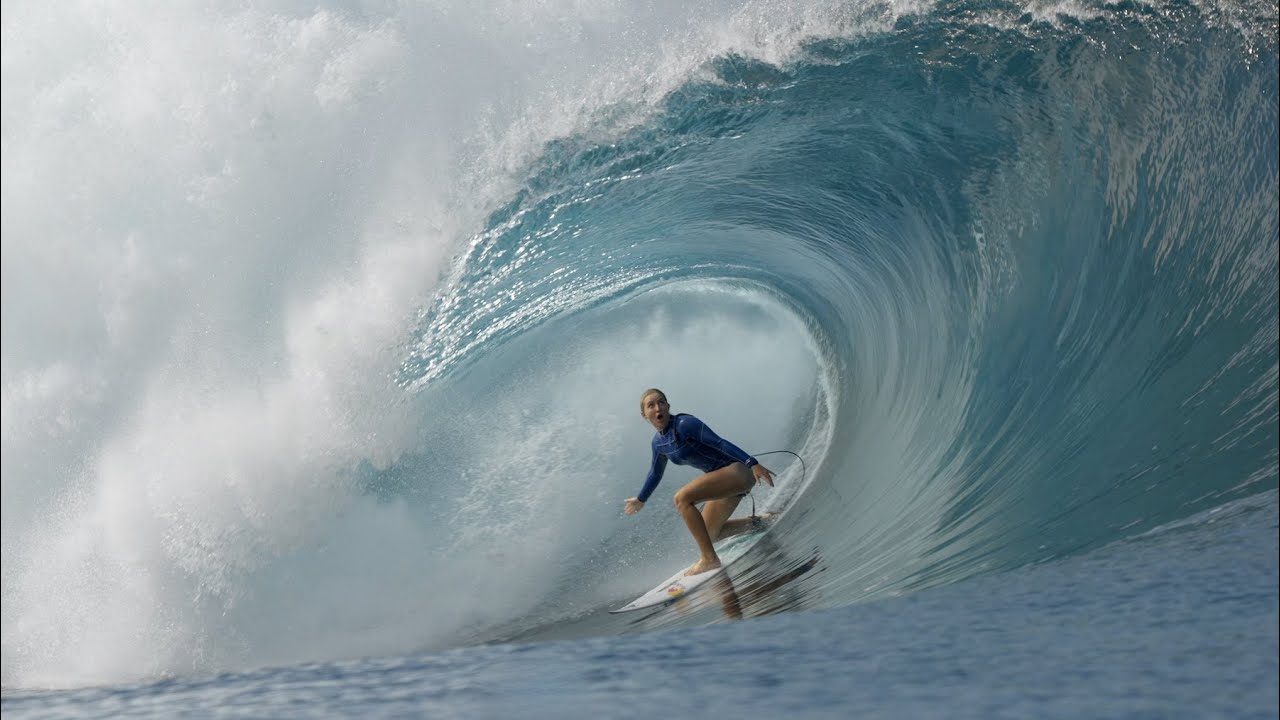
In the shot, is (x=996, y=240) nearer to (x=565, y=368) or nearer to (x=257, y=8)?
(x=565, y=368)

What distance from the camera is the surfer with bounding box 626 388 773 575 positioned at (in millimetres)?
5172

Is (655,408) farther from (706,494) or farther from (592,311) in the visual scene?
(592,311)

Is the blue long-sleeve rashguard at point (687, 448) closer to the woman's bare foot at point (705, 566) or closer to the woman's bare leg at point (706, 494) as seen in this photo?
the woman's bare leg at point (706, 494)

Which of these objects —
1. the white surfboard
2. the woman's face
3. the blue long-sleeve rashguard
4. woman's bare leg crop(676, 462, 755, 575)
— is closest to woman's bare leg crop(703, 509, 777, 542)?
the white surfboard

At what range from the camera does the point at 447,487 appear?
7.20 meters

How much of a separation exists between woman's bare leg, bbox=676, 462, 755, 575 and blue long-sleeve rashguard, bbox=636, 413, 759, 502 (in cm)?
8

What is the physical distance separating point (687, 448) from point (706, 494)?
0.28 metres

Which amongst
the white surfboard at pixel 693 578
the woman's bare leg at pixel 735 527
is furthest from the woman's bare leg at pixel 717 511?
the white surfboard at pixel 693 578

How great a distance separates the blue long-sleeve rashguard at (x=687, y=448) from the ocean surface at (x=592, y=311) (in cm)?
59

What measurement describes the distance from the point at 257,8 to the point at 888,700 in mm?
6419

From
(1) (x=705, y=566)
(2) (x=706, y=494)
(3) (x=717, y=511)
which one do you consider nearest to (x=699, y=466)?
(2) (x=706, y=494)

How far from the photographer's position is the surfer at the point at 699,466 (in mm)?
5172

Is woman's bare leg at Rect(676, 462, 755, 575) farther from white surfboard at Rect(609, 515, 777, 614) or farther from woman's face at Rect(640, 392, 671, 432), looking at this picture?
woman's face at Rect(640, 392, 671, 432)

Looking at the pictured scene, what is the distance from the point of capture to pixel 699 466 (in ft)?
17.8
